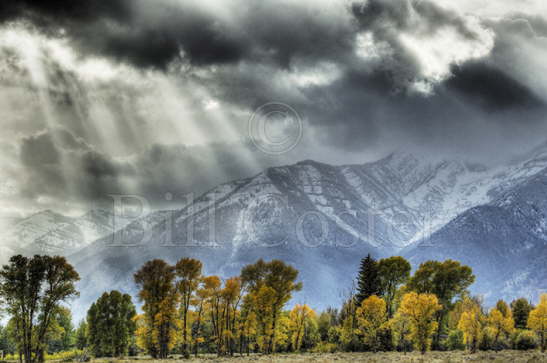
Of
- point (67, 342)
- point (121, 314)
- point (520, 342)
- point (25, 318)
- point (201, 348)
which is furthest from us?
point (67, 342)

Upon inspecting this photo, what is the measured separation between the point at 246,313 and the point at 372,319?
24.6 m

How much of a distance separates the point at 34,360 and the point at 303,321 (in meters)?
59.1

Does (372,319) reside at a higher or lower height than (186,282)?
Result: lower

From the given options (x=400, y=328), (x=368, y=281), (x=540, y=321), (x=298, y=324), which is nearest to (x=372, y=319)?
(x=400, y=328)

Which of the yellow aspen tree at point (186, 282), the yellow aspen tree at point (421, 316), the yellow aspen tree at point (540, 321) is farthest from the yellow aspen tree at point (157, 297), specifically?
the yellow aspen tree at point (540, 321)

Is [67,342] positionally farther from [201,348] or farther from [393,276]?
[393,276]

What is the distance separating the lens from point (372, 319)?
308 feet

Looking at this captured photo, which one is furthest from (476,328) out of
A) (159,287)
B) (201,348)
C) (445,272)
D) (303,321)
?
(201,348)

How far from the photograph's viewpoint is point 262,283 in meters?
97.4

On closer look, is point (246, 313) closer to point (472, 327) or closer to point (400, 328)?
point (400, 328)

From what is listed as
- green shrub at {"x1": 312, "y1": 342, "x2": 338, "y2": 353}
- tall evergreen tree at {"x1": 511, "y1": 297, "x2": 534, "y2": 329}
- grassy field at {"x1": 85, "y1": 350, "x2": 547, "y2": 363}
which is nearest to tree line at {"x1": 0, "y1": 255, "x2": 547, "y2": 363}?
green shrub at {"x1": 312, "y1": 342, "x2": 338, "y2": 353}

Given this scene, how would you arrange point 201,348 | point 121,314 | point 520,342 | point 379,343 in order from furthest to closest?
point 201,348, point 121,314, point 520,342, point 379,343

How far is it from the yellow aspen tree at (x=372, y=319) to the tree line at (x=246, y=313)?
190 millimetres

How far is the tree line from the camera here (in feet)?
242
